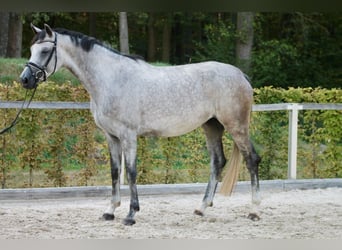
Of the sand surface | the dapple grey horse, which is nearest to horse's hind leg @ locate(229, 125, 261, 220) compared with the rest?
the dapple grey horse

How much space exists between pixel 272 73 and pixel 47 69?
1098 centimetres

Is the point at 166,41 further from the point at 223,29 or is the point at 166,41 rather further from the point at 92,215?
the point at 92,215

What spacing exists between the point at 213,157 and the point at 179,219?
2.40ft

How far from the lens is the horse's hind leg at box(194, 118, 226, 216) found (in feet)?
18.1

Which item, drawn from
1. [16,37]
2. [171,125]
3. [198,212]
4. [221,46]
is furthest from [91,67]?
[16,37]

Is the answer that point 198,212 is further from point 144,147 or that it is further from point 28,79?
point 28,79

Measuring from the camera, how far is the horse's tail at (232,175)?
528cm

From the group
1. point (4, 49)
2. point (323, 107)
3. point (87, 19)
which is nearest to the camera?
point (323, 107)

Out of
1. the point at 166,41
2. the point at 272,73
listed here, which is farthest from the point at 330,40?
the point at 166,41

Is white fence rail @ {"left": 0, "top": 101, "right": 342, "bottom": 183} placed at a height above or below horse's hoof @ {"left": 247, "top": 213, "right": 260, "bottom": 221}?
above

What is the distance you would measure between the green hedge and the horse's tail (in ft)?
5.36

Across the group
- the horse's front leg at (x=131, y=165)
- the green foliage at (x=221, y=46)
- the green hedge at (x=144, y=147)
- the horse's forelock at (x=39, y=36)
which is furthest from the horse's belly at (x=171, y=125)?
the green foliage at (x=221, y=46)

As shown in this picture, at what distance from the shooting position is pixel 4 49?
48.7 feet

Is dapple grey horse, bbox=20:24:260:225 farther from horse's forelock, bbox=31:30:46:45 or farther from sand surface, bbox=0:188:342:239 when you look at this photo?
sand surface, bbox=0:188:342:239
